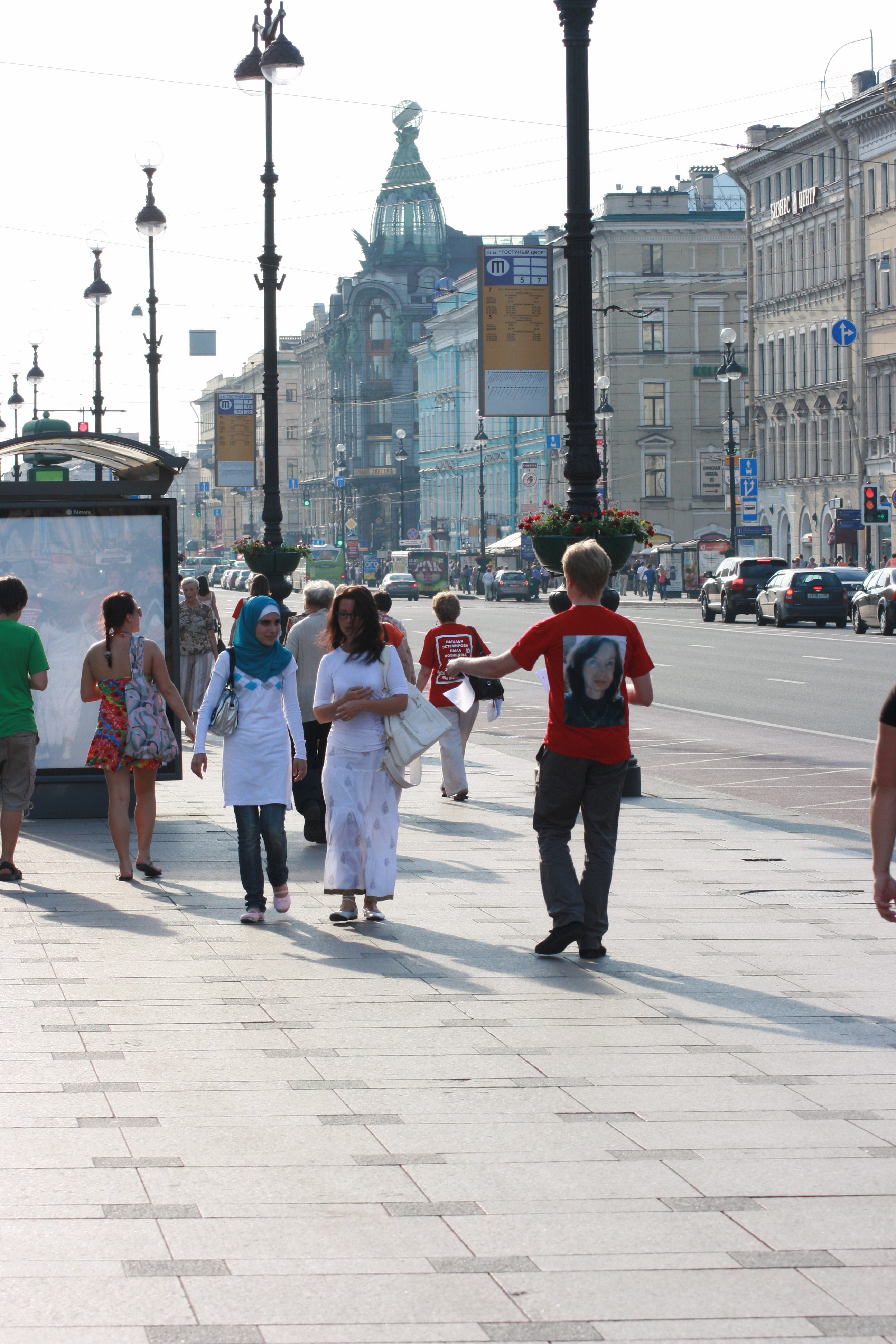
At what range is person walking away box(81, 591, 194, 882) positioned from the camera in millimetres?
10664

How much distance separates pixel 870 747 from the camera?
19281mm

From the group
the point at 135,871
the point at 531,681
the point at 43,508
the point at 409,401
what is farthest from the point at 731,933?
the point at 409,401

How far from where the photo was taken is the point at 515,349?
55.0ft

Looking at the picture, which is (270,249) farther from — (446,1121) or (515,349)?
(446,1121)

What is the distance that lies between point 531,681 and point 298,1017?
983 inches

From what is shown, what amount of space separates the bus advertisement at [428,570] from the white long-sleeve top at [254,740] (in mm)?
80348

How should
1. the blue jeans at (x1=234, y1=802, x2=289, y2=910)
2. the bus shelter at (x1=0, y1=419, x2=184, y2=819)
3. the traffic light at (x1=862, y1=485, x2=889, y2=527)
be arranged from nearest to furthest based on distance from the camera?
the blue jeans at (x1=234, y1=802, x2=289, y2=910), the bus shelter at (x1=0, y1=419, x2=184, y2=819), the traffic light at (x1=862, y1=485, x2=889, y2=527)

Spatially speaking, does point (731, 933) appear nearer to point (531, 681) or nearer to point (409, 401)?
point (531, 681)

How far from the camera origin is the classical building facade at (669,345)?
91062 mm

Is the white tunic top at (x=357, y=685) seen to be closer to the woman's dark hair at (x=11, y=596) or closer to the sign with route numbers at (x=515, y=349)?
the woman's dark hair at (x=11, y=596)

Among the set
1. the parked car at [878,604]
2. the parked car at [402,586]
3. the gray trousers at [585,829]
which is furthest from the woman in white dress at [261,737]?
the parked car at [402,586]

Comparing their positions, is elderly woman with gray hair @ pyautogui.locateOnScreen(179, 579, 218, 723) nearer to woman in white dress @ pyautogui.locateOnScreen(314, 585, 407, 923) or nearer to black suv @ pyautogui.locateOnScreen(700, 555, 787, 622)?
woman in white dress @ pyautogui.locateOnScreen(314, 585, 407, 923)

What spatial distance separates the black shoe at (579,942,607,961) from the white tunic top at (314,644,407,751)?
1582mm

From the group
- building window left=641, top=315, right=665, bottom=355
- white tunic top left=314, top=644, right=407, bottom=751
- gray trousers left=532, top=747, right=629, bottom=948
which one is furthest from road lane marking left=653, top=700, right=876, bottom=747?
building window left=641, top=315, right=665, bottom=355
